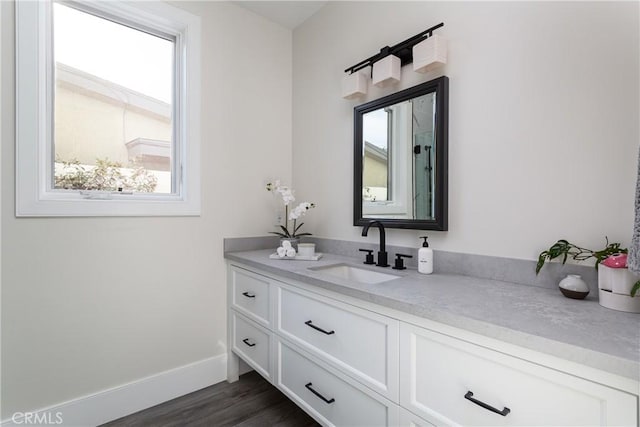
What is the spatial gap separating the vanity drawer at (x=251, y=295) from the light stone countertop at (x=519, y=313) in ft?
1.19

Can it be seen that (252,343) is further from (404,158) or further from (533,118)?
(533,118)

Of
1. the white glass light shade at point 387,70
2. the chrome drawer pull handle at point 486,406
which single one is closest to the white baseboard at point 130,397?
the chrome drawer pull handle at point 486,406

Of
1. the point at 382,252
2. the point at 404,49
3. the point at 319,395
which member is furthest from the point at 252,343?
the point at 404,49

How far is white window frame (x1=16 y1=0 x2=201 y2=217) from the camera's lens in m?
1.50

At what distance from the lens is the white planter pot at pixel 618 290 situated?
2.99ft

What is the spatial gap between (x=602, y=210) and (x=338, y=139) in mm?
1380

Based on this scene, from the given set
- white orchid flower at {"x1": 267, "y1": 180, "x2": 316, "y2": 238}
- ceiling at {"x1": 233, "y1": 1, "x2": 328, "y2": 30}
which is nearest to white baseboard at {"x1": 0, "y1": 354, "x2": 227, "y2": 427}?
white orchid flower at {"x1": 267, "y1": 180, "x2": 316, "y2": 238}

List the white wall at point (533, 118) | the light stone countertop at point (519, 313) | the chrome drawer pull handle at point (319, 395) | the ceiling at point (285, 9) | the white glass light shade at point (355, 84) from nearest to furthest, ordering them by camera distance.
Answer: the light stone countertop at point (519, 313) → the white wall at point (533, 118) → the chrome drawer pull handle at point (319, 395) → the white glass light shade at point (355, 84) → the ceiling at point (285, 9)

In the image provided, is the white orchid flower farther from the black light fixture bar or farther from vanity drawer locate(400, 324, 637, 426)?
vanity drawer locate(400, 324, 637, 426)

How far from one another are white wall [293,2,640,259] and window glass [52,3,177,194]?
4.45 ft

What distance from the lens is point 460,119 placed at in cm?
147

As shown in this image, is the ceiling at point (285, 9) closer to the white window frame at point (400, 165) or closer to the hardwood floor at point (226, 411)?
the white window frame at point (400, 165)
